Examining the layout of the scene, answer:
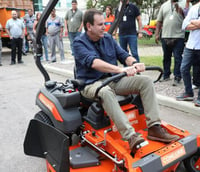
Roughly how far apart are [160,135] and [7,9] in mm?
10577

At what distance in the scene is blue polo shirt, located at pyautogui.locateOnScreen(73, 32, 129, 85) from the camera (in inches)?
98.0

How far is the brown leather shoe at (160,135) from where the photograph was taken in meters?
2.19

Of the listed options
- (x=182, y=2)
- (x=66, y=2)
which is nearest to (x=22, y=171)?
(x=182, y=2)

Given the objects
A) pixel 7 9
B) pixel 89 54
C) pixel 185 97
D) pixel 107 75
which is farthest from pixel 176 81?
pixel 7 9

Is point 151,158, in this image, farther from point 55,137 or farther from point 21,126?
point 21,126

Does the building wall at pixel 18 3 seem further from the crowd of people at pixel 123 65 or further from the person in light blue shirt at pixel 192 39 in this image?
the person in light blue shirt at pixel 192 39

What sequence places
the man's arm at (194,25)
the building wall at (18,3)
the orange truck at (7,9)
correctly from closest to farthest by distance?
the man's arm at (194,25)
the orange truck at (7,9)
the building wall at (18,3)

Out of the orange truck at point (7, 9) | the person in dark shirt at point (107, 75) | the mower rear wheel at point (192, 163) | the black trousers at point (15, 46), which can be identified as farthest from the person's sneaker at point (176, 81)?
the orange truck at point (7, 9)

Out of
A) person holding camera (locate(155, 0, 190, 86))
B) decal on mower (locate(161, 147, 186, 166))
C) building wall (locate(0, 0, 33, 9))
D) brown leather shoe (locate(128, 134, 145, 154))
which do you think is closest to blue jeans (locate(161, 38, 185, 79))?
person holding camera (locate(155, 0, 190, 86))

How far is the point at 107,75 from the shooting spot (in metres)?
2.65

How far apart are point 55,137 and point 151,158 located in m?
0.81

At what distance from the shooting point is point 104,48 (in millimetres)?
2674

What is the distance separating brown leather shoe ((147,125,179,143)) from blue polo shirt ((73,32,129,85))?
2.58 ft

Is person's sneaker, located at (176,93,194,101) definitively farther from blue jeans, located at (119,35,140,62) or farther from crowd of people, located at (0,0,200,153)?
blue jeans, located at (119,35,140,62)
